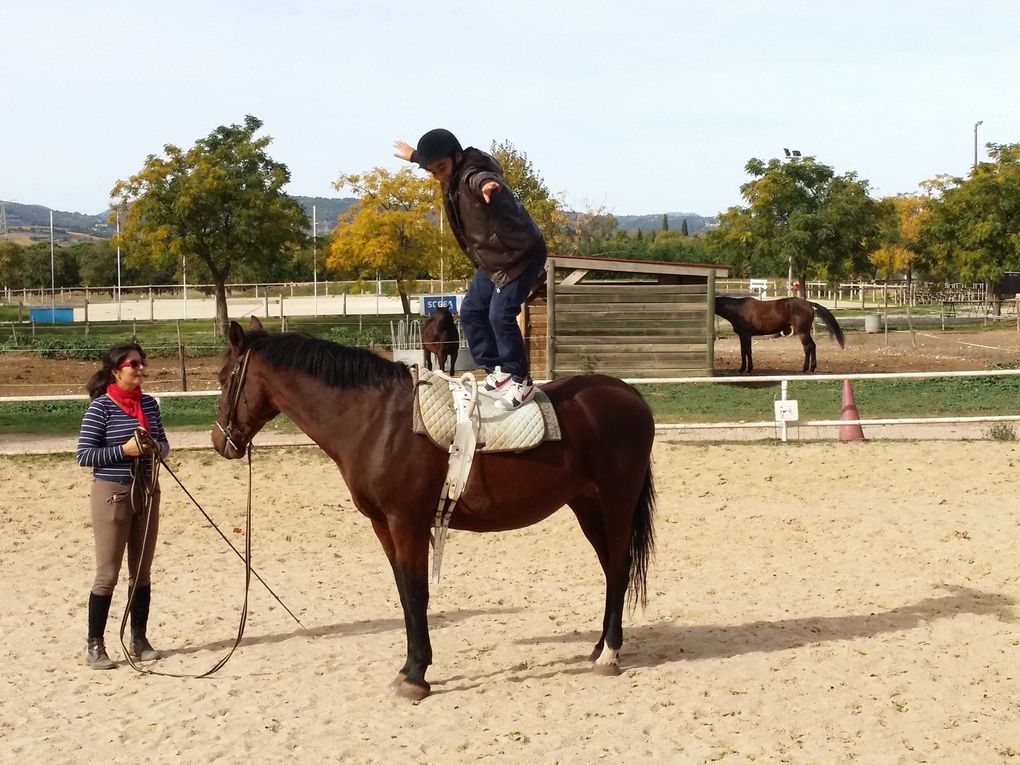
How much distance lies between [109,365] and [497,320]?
91.2 inches

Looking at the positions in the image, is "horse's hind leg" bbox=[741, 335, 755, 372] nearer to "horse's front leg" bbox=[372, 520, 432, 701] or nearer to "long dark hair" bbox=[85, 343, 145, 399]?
"horse's front leg" bbox=[372, 520, 432, 701]

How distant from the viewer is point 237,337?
5.55 meters

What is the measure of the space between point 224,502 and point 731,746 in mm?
6475

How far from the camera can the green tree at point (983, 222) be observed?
36.9 m

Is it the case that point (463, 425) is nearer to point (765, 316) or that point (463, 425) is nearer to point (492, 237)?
point (492, 237)

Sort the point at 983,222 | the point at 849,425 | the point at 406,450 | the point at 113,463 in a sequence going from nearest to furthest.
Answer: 1. the point at 406,450
2. the point at 113,463
3. the point at 849,425
4. the point at 983,222

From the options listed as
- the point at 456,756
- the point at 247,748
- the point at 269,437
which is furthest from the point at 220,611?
the point at 269,437

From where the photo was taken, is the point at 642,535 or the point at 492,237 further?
the point at 642,535

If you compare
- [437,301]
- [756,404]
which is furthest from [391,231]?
[756,404]

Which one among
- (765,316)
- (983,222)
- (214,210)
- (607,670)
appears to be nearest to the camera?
(607,670)

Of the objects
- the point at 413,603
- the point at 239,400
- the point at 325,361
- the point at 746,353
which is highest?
the point at 325,361

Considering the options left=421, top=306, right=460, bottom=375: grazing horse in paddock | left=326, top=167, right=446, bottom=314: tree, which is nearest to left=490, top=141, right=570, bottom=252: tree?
left=326, top=167, right=446, bottom=314: tree

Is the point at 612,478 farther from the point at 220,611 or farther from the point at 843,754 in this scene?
the point at 220,611

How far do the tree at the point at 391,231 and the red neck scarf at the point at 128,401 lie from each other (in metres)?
26.1
